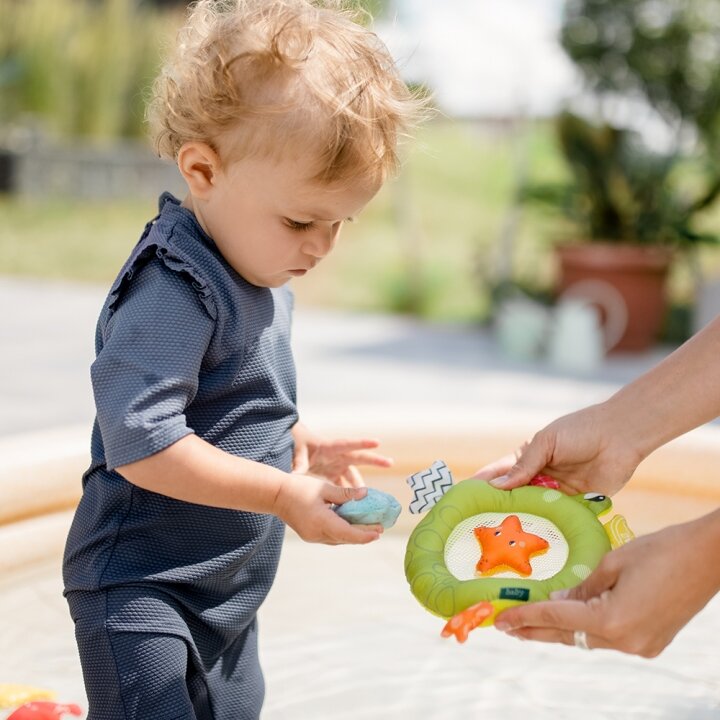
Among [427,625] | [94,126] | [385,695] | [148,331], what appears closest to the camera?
[148,331]

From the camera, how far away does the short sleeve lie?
138 cm

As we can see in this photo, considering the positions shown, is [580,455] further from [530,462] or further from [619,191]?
[619,191]

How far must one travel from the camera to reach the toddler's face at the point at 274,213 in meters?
1.48

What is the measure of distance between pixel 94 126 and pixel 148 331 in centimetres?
1099

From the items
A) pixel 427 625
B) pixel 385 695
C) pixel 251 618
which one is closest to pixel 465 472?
pixel 427 625

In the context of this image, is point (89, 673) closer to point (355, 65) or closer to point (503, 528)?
point (503, 528)

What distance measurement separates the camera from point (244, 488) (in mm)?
1445

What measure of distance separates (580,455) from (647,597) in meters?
0.46

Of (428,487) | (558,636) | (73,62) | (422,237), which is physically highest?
(73,62)

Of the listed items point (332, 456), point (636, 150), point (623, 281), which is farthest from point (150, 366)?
point (636, 150)

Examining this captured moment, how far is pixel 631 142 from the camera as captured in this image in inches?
279

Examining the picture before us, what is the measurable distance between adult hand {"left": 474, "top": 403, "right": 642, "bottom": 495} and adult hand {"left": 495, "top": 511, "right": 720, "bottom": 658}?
0.37 metres

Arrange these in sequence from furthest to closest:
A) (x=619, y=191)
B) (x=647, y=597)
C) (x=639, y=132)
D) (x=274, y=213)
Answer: (x=639, y=132)
(x=619, y=191)
(x=274, y=213)
(x=647, y=597)

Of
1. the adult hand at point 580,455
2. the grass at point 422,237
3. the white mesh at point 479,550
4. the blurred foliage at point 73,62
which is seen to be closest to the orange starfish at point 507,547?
the white mesh at point 479,550
